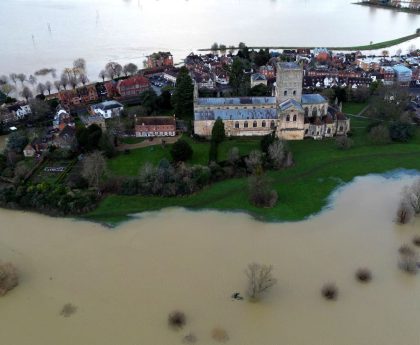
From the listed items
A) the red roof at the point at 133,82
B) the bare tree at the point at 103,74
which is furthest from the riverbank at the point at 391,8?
the red roof at the point at 133,82

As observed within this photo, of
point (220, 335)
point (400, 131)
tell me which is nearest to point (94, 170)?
point (220, 335)

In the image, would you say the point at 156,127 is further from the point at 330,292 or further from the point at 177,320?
the point at 330,292

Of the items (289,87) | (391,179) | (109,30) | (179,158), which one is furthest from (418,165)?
(109,30)

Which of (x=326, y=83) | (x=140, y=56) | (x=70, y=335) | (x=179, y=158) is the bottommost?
(x=70, y=335)

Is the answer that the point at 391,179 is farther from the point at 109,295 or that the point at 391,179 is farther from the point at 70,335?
the point at 70,335

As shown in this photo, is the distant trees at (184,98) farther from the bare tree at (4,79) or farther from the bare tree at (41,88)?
the bare tree at (4,79)

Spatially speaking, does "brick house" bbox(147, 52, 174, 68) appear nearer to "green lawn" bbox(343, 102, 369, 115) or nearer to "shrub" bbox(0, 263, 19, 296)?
"green lawn" bbox(343, 102, 369, 115)
